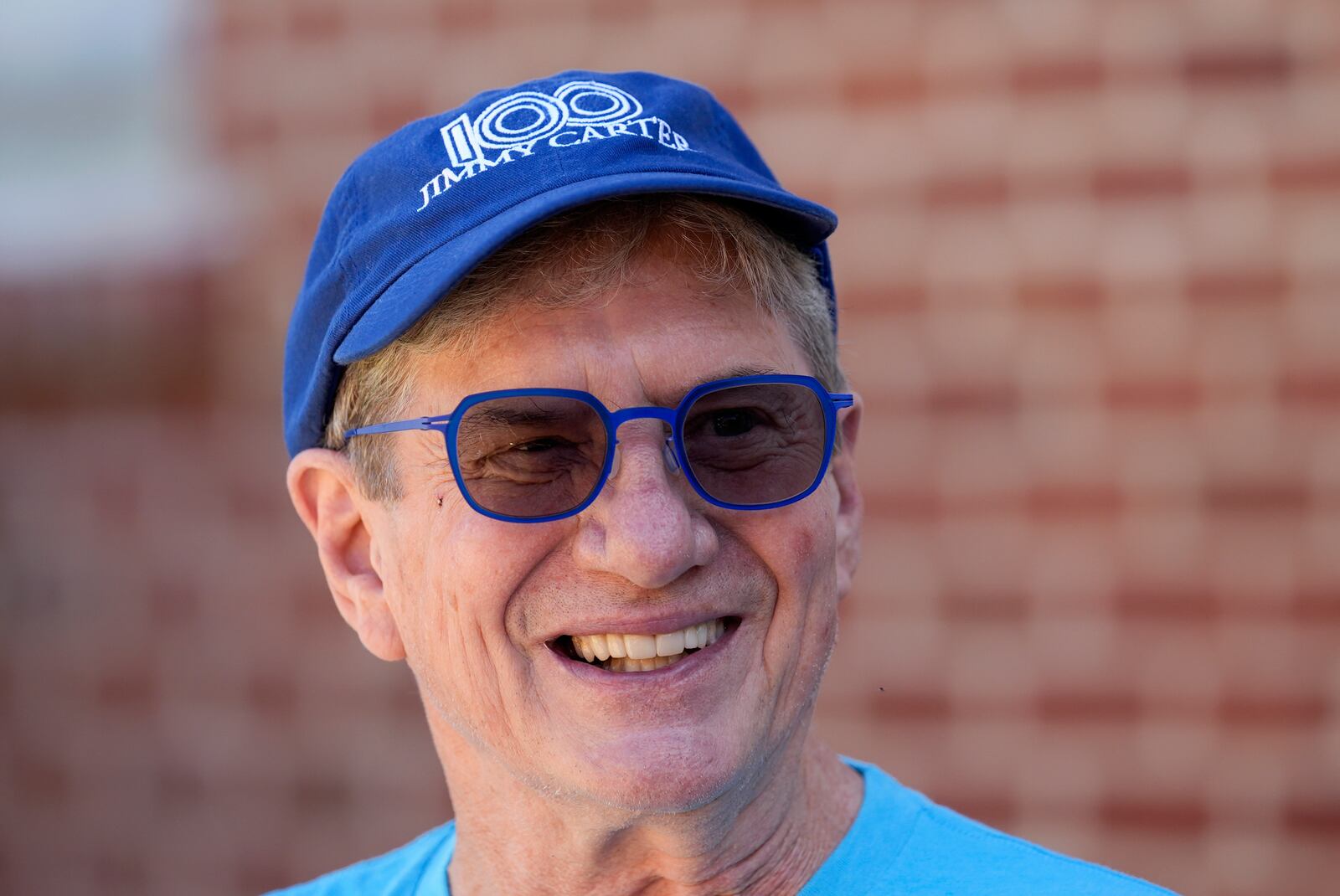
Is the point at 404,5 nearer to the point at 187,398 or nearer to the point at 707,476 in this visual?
the point at 187,398

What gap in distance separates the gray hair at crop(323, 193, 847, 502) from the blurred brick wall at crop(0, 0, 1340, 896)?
5.07 ft

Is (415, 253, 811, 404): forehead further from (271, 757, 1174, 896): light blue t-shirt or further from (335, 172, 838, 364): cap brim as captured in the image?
(271, 757, 1174, 896): light blue t-shirt

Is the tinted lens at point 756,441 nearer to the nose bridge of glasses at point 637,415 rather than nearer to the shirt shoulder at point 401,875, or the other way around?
the nose bridge of glasses at point 637,415

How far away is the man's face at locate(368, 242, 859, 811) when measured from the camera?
180 centimetres

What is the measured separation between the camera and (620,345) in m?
1.85

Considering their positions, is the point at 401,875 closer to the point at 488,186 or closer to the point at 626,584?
the point at 626,584

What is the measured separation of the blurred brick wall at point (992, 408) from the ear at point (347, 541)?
1.66 metres

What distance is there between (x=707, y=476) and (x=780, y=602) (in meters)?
0.21

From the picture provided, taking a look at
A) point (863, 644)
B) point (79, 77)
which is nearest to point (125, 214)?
point (79, 77)

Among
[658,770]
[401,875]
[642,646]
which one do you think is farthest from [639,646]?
[401,875]

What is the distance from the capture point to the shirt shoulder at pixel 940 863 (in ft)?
6.36

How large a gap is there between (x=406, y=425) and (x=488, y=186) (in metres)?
0.36

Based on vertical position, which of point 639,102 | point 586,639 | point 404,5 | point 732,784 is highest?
point 404,5

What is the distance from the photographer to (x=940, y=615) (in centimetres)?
435
